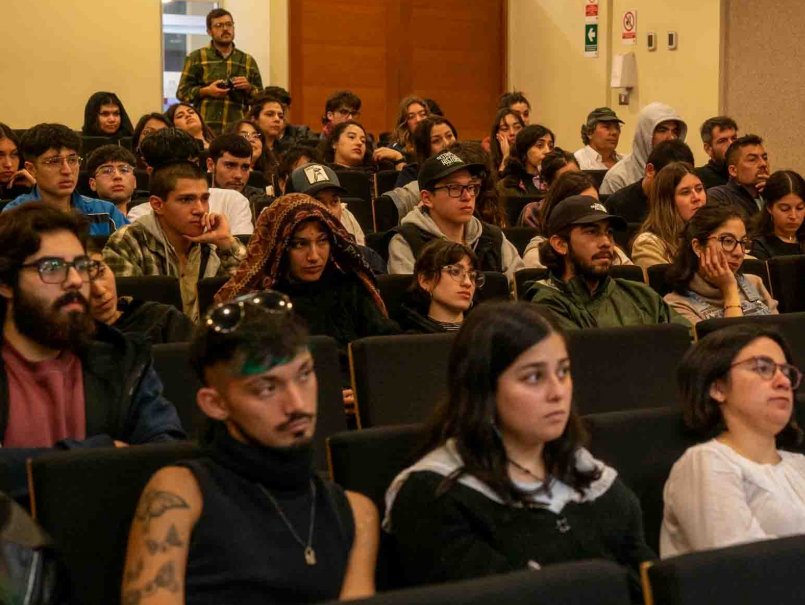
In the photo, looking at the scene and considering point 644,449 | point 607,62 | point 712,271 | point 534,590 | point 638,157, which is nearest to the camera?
point 534,590

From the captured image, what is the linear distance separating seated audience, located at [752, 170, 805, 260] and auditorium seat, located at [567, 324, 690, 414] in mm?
2260

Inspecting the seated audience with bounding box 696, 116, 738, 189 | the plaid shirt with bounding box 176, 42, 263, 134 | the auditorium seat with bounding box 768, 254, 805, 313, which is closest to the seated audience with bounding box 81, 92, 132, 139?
the plaid shirt with bounding box 176, 42, 263, 134

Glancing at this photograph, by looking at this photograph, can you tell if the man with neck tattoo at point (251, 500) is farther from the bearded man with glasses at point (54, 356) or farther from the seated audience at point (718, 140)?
the seated audience at point (718, 140)

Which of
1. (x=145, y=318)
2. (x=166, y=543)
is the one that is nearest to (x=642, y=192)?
(x=145, y=318)

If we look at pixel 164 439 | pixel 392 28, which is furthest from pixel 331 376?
pixel 392 28

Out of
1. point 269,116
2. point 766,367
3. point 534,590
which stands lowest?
point 534,590

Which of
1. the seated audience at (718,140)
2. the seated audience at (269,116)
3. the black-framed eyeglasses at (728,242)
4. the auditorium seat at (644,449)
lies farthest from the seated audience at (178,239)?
the seated audience at (269,116)

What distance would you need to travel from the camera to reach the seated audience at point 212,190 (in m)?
5.13

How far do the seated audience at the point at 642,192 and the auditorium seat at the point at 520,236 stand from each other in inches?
37.3

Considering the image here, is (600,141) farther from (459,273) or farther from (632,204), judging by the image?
(459,273)

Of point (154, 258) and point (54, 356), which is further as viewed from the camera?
point (154, 258)

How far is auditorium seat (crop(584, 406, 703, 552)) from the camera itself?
2.46 m

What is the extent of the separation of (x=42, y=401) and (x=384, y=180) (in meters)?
4.76

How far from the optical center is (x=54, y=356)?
2.40m
